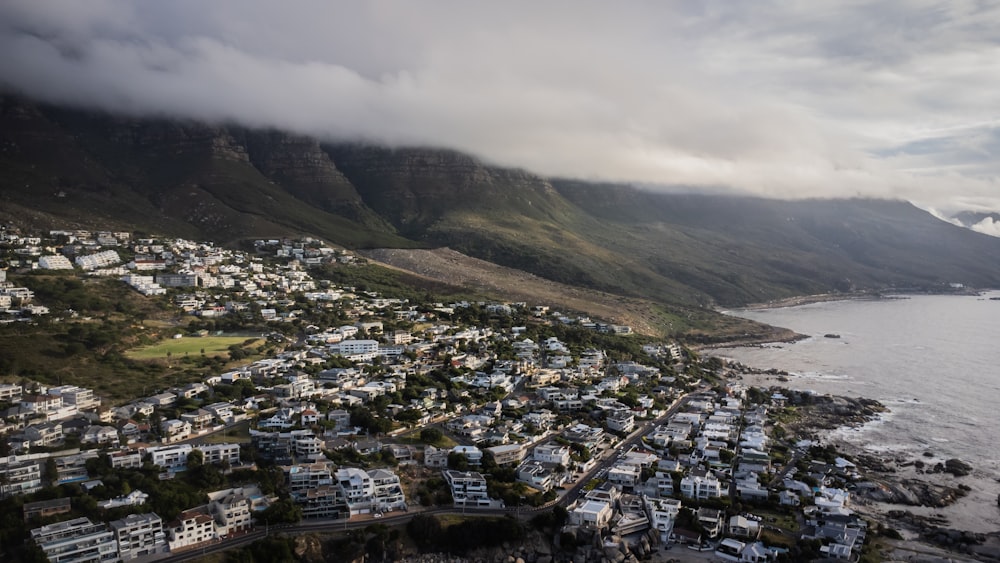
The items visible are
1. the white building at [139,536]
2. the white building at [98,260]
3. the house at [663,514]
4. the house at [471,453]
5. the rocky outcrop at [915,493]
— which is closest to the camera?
the white building at [139,536]

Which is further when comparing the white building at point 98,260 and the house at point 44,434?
the white building at point 98,260

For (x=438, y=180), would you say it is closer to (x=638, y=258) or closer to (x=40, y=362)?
(x=638, y=258)

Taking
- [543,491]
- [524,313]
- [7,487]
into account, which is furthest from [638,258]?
[7,487]

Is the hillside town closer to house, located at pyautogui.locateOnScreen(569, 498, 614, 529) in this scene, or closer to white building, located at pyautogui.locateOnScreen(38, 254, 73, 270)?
house, located at pyautogui.locateOnScreen(569, 498, 614, 529)

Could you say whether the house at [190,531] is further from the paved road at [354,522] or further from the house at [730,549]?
the house at [730,549]

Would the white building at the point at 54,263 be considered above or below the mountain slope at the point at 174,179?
below

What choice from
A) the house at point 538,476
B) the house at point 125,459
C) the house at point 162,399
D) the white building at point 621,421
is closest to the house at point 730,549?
the house at point 538,476

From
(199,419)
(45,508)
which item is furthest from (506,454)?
(45,508)
